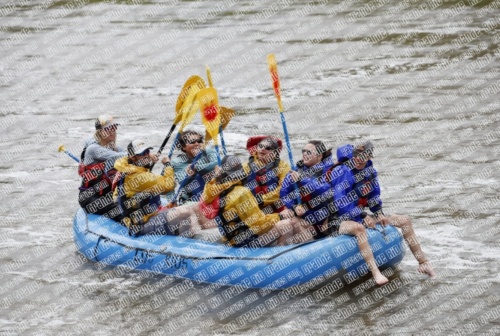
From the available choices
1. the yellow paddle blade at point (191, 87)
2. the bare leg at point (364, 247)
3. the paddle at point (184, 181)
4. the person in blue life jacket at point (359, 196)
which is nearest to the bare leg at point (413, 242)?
the person in blue life jacket at point (359, 196)

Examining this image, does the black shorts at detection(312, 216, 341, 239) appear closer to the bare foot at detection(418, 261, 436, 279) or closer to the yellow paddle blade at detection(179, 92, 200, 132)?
the bare foot at detection(418, 261, 436, 279)

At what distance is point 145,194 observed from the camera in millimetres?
10008

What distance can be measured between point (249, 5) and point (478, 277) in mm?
16095

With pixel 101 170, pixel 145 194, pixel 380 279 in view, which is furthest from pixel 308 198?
pixel 101 170

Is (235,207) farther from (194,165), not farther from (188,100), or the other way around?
(188,100)

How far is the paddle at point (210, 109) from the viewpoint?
991 cm

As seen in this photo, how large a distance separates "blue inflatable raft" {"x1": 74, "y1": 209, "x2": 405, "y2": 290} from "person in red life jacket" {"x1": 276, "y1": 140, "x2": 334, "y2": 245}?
0.20m

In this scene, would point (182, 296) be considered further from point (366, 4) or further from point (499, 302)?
point (366, 4)

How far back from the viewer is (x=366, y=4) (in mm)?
22938

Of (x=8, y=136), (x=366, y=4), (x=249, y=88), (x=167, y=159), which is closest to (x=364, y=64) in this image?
(x=249, y=88)

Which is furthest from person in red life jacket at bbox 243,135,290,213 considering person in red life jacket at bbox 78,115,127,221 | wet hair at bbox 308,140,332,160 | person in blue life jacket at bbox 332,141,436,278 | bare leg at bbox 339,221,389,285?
person in red life jacket at bbox 78,115,127,221

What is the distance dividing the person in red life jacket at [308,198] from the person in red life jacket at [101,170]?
2.07 metres

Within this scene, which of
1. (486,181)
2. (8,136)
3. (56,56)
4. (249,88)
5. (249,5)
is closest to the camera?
(486,181)

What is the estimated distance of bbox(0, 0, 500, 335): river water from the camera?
30.0 ft
